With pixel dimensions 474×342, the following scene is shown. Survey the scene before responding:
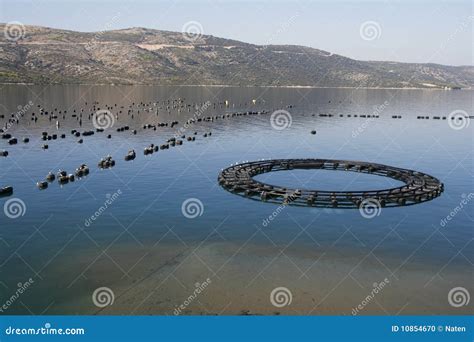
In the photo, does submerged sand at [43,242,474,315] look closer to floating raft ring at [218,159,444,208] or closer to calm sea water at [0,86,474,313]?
calm sea water at [0,86,474,313]

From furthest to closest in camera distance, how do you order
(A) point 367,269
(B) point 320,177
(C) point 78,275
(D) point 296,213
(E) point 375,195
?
1. (B) point 320,177
2. (E) point 375,195
3. (D) point 296,213
4. (A) point 367,269
5. (C) point 78,275

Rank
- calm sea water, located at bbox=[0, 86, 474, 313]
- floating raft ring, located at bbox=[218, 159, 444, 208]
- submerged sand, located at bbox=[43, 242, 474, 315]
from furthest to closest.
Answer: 1. floating raft ring, located at bbox=[218, 159, 444, 208]
2. calm sea water, located at bbox=[0, 86, 474, 313]
3. submerged sand, located at bbox=[43, 242, 474, 315]

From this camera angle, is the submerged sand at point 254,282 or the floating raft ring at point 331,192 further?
the floating raft ring at point 331,192

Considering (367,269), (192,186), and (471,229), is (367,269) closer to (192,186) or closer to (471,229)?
(471,229)

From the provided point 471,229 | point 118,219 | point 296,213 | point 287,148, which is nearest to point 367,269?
point 296,213

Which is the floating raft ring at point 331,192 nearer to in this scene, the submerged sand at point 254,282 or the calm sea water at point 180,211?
the calm sea water at point 180,211

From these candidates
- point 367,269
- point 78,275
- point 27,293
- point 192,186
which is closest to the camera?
point 27,293

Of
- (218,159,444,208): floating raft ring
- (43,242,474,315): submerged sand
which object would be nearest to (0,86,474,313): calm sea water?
(43,242,474,315): submerged sand

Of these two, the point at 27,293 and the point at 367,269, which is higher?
the point at 367,269

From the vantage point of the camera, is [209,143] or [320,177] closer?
[320,177]

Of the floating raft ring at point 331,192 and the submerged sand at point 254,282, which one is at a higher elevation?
the floating raft ring at point 331,192

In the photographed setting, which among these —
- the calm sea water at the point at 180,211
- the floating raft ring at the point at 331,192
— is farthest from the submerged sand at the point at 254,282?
the floating raft ring at the point at 331,192
